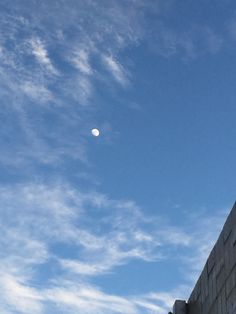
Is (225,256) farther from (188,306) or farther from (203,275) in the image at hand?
(188,306)

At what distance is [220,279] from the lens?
3306 centimetres

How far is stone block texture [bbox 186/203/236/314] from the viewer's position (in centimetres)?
3060

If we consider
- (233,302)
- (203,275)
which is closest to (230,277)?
(233,302)

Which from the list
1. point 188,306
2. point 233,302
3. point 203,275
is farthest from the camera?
point 188,306

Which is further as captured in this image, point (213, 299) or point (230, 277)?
point (213, 299)

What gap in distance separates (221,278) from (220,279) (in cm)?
28

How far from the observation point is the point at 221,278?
3281 cm

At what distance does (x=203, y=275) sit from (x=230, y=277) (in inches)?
286

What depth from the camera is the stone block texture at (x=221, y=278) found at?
30602mm

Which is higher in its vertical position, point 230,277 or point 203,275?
point 203,275

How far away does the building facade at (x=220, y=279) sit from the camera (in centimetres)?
3064

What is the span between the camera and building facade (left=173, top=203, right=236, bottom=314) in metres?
30.6

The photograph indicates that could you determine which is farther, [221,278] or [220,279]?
[220,279]

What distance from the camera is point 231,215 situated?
31.9 m
